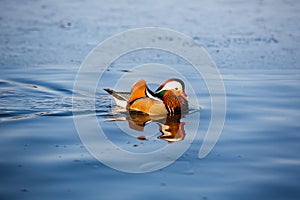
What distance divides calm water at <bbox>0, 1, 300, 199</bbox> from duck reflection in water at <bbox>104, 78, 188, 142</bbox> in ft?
1.15

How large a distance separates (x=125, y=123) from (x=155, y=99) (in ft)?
2.69

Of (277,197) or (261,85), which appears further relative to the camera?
(261,85)

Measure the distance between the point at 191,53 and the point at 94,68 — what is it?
2.40m

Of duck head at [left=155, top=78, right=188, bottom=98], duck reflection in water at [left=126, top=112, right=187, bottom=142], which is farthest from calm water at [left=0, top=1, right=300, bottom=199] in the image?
duck head at [left=155, top=78, right=188, bottom=98]

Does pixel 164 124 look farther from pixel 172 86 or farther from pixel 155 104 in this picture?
pixel 172 86

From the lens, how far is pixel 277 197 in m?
4.56

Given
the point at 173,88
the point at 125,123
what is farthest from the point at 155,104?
the point at 125,123

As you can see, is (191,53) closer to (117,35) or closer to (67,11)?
(117,35)

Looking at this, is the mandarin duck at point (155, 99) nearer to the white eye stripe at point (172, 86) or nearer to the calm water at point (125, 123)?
the white eye stripe at point (172, 86)

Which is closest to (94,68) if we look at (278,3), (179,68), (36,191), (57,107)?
(179,68)

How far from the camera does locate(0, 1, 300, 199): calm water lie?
4.79 meters

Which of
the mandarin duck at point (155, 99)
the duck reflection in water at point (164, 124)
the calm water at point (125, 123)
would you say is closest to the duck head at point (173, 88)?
the mandarin duck at point (155, 99)

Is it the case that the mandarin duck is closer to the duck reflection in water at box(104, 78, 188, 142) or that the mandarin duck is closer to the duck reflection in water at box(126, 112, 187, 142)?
the duck reflection in water at box(104, 78, 188, 142)

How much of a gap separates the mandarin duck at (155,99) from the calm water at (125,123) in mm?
342
